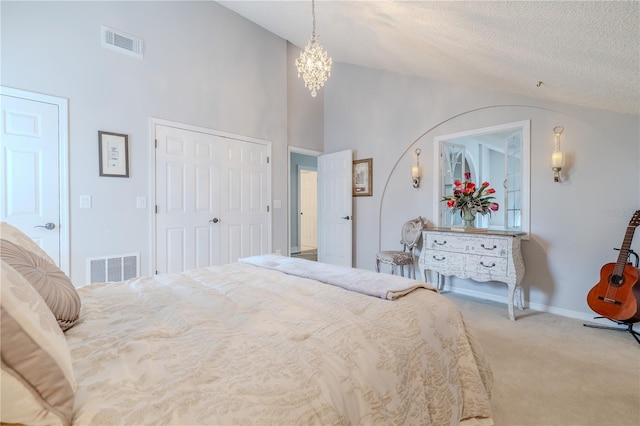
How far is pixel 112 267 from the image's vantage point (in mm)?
2971

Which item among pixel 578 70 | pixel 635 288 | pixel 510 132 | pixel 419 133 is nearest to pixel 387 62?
pixel 419 133

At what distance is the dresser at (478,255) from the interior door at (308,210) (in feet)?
13.2

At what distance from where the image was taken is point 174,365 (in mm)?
807

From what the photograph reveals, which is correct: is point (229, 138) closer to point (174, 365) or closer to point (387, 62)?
point (387, 62)

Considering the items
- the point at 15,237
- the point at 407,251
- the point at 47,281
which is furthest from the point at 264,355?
the point at 407,251

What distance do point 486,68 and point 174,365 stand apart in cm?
303

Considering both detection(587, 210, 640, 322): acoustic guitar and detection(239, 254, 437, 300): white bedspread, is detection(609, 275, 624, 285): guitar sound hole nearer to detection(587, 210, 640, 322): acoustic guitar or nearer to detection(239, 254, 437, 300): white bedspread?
detection(587, 210, 640, 322): acoustic guitar

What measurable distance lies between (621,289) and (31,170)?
509 centimetres

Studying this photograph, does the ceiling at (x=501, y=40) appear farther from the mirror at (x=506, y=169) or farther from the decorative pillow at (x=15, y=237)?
the decorative pillow at (x=15, y=237)

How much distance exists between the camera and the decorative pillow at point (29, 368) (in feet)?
1.79

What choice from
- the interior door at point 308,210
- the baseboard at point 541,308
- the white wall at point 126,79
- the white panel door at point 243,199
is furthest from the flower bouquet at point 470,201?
the interior door at point 308,210

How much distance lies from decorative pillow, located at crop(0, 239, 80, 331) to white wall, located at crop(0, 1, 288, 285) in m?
2.09

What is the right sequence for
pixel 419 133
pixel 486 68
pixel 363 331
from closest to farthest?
pixel 363 331
pixel 486 68
pixel 419 133

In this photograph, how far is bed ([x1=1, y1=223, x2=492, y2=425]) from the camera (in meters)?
0.66
